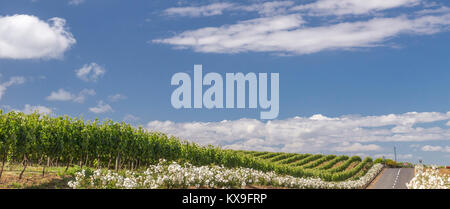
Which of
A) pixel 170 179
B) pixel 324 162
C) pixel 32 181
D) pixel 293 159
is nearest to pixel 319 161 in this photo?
pixel 324 162

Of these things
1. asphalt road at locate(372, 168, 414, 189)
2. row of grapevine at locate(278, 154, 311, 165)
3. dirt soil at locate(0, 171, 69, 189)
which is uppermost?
dirt soil at locate(0, 171, 69, 189)

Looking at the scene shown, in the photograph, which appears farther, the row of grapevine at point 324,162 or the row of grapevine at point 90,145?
the row of grapevine at point 324,162

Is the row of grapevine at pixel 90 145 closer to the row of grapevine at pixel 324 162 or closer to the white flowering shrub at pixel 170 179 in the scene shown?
the white flowering shrub at pixel 170 179

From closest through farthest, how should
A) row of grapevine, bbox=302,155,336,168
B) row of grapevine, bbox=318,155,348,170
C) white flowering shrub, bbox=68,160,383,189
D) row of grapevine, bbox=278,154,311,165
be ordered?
white flowering shrub, bbox=68,160,383,189
row of grapevine, bbox=318,155,348,170
row of grapevine, bbox=302,155,336,168
row of grapevine, bbox=278,154,311,165

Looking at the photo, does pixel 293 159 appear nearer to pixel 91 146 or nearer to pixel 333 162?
pixel 333 162

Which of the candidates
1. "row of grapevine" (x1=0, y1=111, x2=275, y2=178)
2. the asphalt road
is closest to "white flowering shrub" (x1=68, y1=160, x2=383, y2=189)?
"row of grapevine" (x1=0, y1=111, x2=275, y2=178)

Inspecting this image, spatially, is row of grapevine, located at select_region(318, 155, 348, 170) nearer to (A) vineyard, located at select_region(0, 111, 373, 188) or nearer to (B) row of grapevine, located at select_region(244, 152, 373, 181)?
(B) row of grapevine, located at select_region(244, 152, 373, 181)

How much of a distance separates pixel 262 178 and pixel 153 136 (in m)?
11.1

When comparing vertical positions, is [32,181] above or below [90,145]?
below

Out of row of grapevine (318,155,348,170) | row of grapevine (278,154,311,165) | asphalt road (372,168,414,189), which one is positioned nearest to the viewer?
asphalt road (372,168,414,189)

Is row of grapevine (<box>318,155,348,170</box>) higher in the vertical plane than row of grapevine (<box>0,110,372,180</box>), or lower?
lower

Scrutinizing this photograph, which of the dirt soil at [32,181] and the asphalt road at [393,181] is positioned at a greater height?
the dirt soil at [32,181]

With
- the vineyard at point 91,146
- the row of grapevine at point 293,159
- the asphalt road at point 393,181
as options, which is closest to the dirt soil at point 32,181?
the vineyard at point 91,146
